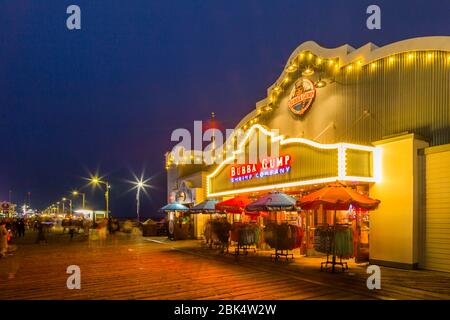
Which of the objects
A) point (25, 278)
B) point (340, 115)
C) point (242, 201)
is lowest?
point (25, 278)

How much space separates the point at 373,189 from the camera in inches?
549

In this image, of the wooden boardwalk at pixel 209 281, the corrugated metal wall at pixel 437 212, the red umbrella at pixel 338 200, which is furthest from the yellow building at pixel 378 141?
the red umbrella at pixel 338 200

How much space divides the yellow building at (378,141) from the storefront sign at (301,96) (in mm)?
47

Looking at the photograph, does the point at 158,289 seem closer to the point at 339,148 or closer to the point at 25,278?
the point at 25,278

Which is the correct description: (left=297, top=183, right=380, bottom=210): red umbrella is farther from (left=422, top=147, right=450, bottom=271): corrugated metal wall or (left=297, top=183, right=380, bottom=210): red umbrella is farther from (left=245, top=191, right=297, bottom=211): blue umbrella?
(left=245, top=191, right=297, bottom=211): blue umbrella

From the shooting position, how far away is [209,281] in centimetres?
1095

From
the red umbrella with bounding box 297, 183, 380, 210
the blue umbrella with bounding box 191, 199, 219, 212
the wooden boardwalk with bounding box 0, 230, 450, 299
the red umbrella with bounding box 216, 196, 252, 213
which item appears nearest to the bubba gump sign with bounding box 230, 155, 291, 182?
the red umbrella with bounding box 216, 196, 252, 213

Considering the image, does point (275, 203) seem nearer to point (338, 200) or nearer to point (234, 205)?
point (338, 200)

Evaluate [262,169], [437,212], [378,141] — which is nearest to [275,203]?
[262,169]

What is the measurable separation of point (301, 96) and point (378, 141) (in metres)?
5.62

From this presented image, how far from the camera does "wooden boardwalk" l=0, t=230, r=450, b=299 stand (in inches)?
365
